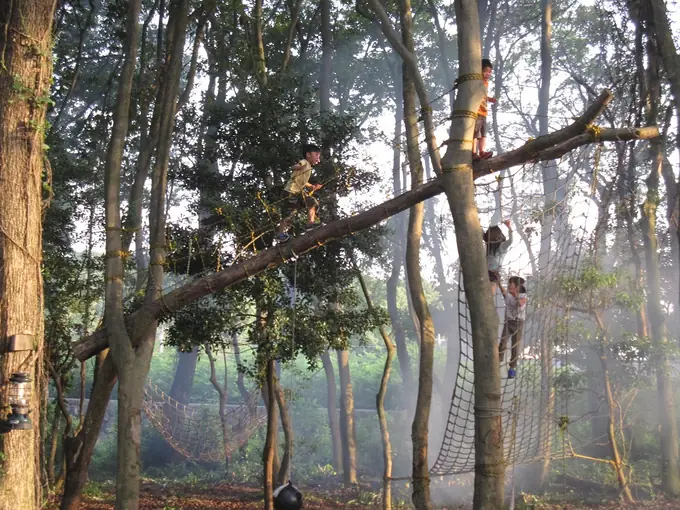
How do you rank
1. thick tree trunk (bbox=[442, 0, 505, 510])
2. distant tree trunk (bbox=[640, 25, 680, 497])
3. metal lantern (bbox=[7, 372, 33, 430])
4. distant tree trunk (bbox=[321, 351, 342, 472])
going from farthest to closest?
distant tree trunk (bbox=[321, 351, 342, 472]) < distant tree trunk (bbox=[640, 25, 680, 497]) < metal lantern (bbox=[7, 372, 33, 430]) < thick tree trunk (bbox=[442, 0, 505, 510])

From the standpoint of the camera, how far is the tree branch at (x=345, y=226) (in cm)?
311

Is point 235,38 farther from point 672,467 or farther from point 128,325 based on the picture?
point 672,467

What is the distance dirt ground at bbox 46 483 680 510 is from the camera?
23.8ft

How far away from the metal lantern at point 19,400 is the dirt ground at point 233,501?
3.83m

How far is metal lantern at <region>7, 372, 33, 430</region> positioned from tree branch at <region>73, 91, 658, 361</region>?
1244 mm

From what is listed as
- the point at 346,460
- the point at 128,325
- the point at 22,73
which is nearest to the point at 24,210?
the point at 22,73

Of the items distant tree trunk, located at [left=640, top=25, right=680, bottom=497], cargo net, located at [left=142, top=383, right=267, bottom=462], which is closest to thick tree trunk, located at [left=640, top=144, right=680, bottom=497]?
distant tree trunk, located at [left=640, top=25, right=680, bottom=497]

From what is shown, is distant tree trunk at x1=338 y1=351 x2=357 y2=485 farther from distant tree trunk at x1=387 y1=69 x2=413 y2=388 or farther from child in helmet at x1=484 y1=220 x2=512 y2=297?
child in helmet at x1=484 y1=220 x2=512 y2=297

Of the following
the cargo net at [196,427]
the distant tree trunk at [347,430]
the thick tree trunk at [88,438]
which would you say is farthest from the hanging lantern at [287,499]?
the distant tree trunk at [347,430]

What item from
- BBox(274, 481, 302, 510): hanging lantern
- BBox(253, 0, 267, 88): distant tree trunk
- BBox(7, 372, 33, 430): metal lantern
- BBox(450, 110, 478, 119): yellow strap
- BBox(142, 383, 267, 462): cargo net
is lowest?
BBox(142, 383, 267, 462): cargo net

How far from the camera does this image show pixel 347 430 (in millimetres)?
11086

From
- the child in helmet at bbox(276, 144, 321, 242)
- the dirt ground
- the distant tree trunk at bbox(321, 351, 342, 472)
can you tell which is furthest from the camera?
the distant tree trunk at bbox(321, 351, 342, 472)

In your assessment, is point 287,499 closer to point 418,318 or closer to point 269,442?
point 418,318

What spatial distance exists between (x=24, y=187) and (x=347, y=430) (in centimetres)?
860
